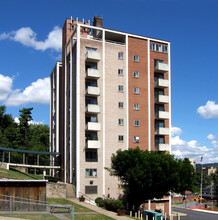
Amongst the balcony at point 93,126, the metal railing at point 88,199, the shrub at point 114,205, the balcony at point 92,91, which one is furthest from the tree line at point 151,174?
the balcony at point 92,91

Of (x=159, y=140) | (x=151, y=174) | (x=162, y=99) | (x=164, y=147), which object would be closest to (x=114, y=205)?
(x=151, y=174)

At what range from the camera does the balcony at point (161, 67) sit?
190ft

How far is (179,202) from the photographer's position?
100m

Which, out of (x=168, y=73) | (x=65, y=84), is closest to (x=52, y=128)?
(x=65, y=84)

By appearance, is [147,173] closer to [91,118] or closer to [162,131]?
[91,118]

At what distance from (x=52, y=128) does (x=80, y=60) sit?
1014 inches

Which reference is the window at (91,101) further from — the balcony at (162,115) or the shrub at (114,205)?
the shrub at (114,205)

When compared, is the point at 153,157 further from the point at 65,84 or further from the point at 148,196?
the point at 65,84

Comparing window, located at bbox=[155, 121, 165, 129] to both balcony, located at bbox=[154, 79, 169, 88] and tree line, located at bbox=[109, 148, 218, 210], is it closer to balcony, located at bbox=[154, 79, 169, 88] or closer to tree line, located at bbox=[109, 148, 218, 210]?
balcony, located at bbox=[154, 79, 169, 88]

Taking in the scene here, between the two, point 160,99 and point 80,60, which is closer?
point 80,60

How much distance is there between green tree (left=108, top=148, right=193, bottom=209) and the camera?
139ft

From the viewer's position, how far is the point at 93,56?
52.2 meters

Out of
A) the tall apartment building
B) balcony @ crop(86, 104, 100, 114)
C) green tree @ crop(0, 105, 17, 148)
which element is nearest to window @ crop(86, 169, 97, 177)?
the tall apartment building

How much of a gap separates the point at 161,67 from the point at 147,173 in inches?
913
